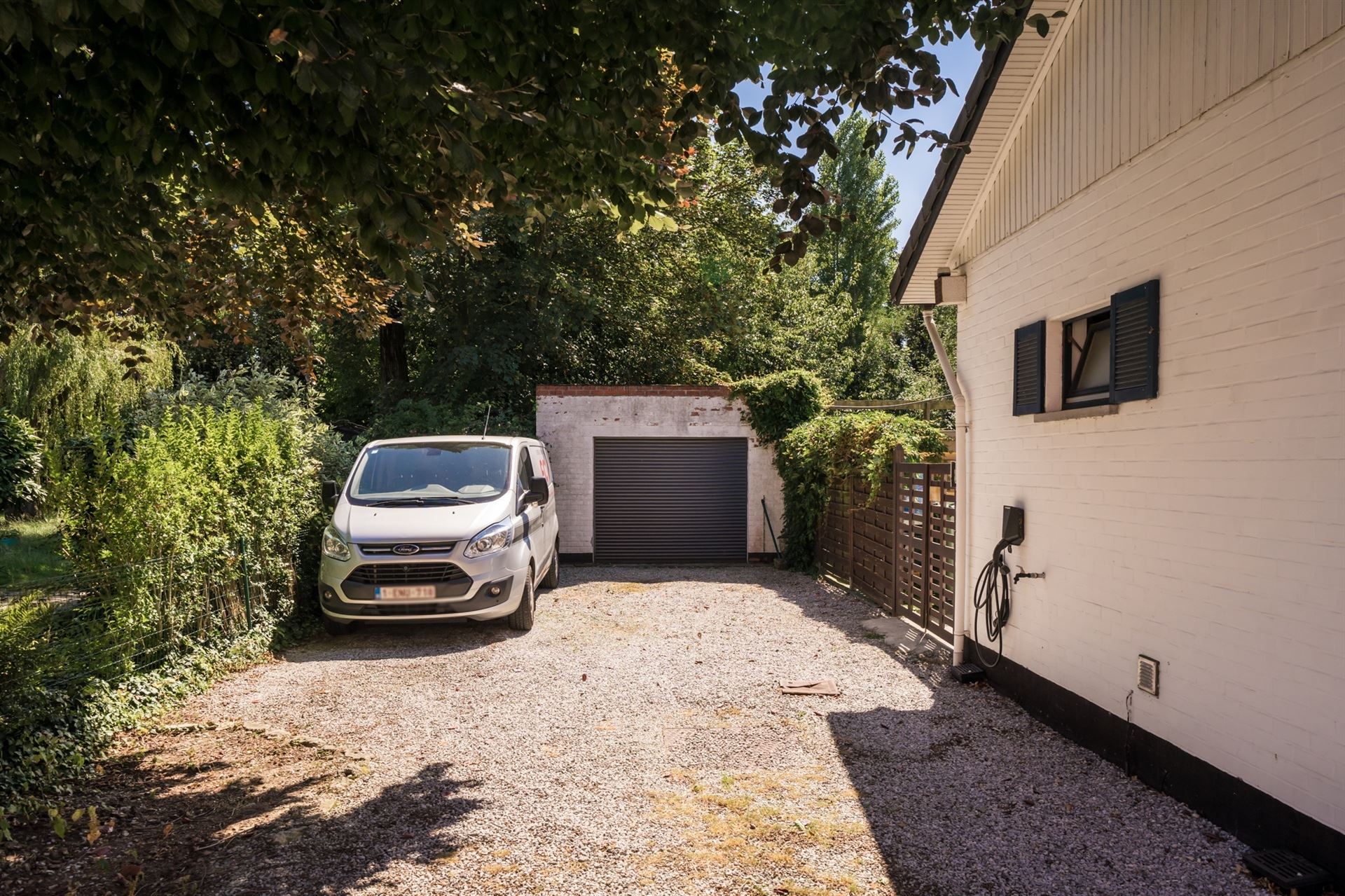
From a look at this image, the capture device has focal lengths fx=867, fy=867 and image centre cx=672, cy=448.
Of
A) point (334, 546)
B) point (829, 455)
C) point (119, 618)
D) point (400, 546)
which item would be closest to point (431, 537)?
point (400, 546)

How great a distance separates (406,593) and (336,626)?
1.12 metres

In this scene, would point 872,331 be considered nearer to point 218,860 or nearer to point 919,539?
point 919,539

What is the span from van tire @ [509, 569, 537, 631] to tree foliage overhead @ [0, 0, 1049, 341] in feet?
15.2

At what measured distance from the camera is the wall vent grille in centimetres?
494

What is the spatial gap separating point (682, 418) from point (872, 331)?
25.1 m

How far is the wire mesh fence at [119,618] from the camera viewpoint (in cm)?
530

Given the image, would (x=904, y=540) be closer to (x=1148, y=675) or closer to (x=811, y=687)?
(x=811, y=687)

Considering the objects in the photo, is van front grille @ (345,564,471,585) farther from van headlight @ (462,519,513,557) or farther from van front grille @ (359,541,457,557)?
van headlight @ (462,519,513,557)

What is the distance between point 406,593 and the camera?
8633 mm

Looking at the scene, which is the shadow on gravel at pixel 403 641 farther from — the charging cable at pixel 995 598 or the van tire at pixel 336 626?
the charging cable at pixel 995 598

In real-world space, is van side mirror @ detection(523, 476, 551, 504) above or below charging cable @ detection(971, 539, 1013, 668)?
above

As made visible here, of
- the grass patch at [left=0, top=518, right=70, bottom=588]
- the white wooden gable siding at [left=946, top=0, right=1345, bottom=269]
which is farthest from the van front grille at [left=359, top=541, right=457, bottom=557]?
the white wooden gable siding at [left=946, top=0, right=1345, bottom=269]

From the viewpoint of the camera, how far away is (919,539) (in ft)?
31.0

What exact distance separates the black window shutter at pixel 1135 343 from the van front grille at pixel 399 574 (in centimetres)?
616
